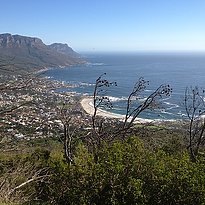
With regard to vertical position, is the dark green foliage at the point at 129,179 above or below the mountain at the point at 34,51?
above

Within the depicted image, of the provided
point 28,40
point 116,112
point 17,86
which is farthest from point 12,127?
point 28,40

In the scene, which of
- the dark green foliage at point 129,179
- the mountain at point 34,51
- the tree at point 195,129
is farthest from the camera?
the mountain at point 34,51

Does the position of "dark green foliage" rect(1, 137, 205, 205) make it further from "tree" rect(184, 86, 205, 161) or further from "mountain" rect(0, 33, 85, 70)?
"mountain" rect(0, 33, 85, 70)

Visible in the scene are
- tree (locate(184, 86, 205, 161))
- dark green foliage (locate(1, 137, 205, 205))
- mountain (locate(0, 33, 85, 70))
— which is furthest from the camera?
mountain (locate(0, 33, 85, 70))

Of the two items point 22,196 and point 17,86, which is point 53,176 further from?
point 17,86

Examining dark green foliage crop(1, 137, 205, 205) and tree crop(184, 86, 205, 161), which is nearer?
dark green foliage crop(1, 137, 205, 205)

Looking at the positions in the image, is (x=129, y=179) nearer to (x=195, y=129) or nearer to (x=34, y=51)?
(x=195, y=129)

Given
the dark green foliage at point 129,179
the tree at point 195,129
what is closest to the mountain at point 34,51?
the tree at point 195,129

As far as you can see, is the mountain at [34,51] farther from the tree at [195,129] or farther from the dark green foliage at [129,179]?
the dark green foliage at [129,179]

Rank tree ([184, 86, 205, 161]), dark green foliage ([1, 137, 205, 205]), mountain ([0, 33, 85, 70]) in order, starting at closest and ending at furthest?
dark green foliage ([1, 137, 205, 205]) → tree ([184, 86, 205, 161]) → mountain ([0, 33, 85, 70])

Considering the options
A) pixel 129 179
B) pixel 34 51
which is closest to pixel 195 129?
pixel 129 179

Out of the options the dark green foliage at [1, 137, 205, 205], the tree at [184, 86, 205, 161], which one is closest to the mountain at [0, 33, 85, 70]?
the tree at [184, 86, 205, 161]
